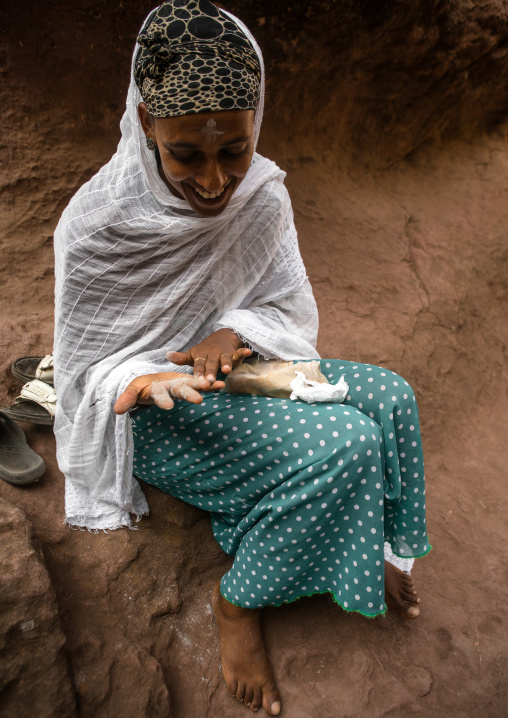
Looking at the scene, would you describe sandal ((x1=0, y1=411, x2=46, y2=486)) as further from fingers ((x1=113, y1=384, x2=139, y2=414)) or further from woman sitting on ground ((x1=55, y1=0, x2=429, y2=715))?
fingers ((x1=113, y1=384, x2=139, y2=414))

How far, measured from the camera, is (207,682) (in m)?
1.60

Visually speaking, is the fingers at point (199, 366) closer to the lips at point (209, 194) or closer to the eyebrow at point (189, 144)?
the lips at point (209, 194)

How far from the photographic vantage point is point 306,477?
1.34 meters

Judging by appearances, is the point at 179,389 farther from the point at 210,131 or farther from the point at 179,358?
the point at 210,131

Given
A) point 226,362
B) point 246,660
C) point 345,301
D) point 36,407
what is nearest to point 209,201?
point 226,362

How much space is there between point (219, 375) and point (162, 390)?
0.43 metres

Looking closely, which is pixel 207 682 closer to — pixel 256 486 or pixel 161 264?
pixel 256 486

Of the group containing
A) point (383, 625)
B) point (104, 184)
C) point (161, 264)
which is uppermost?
point (104, 184)

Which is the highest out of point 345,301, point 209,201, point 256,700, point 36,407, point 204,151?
point 204,151

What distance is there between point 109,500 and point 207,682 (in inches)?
24.1

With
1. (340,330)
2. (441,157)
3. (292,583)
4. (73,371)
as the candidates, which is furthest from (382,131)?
(292,583)

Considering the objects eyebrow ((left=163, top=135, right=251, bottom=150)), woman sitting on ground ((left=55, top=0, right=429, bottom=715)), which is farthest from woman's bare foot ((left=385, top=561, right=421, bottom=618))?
eyebrow ((left=163, top=135, right=251, bottom=150))

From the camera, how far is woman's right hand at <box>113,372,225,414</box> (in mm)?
1219

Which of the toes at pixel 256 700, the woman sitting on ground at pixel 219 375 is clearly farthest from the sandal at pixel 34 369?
the toes at pixel 256 700
